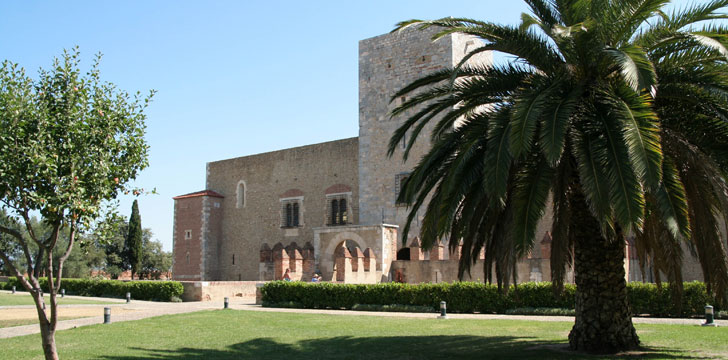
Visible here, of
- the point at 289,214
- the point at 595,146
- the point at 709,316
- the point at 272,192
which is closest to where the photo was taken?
the point at 595,146

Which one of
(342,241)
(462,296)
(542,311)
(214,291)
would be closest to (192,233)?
(214,291)

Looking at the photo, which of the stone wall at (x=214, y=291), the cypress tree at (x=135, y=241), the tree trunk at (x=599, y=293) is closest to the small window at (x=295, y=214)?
the stone wall at (x=214, y=291)

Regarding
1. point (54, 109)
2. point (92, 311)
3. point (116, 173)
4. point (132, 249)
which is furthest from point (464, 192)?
point (132, 249)

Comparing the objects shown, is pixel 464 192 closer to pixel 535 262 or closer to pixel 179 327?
pixel 179 327

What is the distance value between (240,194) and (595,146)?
3228cm

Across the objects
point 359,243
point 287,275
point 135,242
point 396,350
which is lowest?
point 396,350

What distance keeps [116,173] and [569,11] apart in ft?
22.3

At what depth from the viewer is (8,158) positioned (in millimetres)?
7371

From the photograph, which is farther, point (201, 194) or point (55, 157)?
point (201, 194)

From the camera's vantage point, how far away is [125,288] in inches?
1087

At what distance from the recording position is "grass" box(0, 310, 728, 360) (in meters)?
10.1

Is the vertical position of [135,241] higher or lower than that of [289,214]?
lower

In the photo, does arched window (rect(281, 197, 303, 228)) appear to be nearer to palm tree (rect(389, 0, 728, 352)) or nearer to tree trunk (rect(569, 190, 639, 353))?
palm tree (rect(389, 0, 728, 352))

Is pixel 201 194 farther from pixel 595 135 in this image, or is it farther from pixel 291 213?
pixel 595 135
